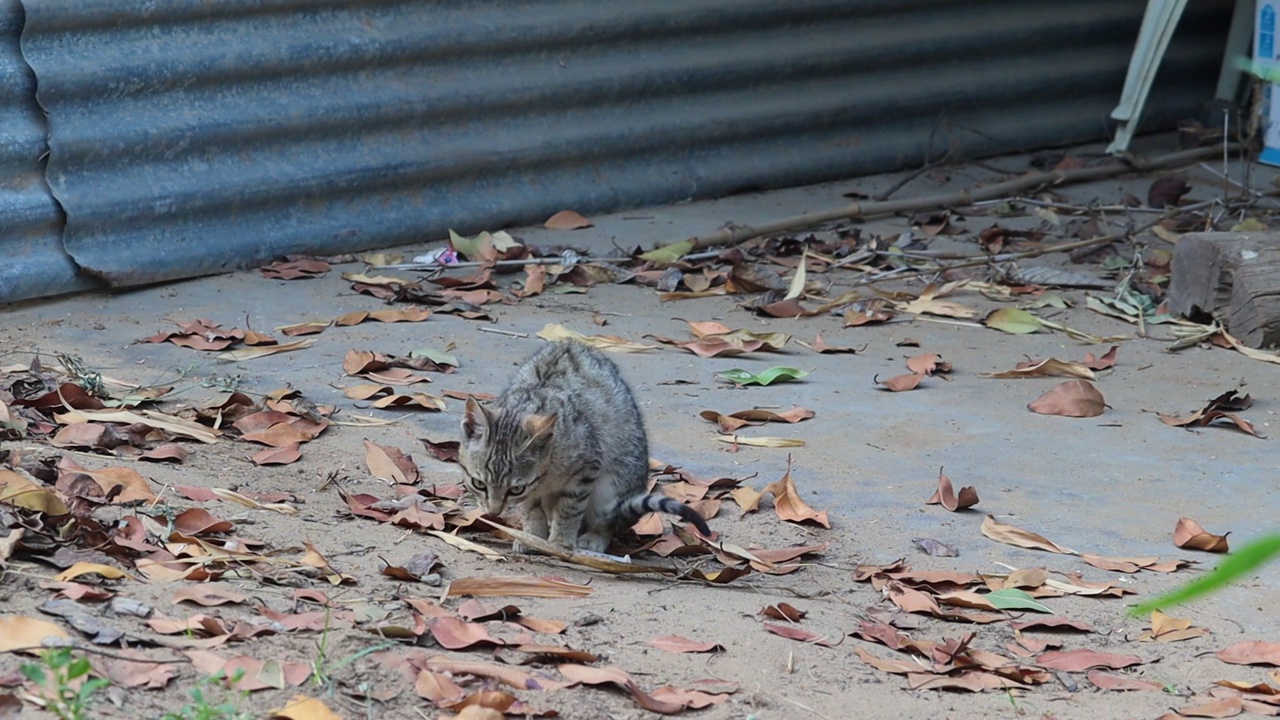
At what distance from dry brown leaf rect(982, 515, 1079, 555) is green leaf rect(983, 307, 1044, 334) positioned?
8.09ft

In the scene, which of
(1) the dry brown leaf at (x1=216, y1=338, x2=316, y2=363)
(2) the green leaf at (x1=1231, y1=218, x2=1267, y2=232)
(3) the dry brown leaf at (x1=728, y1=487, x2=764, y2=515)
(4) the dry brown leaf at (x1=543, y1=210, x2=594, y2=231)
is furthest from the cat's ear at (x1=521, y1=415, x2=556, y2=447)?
(2) the green leaf at (x1=1231, y1=218, x2=1267, y2=232)

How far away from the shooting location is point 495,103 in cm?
794

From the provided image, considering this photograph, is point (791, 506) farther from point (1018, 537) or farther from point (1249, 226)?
point (1249, 226)

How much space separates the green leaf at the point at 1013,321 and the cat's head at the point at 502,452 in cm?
325

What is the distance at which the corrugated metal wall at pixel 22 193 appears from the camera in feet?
21.2

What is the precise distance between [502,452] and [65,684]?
1.87 metres

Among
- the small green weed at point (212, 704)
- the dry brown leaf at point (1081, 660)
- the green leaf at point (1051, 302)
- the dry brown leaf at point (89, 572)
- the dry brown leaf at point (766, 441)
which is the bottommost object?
the green leaf at point (1051, 302)

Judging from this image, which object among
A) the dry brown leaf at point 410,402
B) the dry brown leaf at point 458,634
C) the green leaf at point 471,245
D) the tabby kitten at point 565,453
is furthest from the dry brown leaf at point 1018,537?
the green leaf at point 471,245

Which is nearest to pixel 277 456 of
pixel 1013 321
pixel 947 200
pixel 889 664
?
pixel 889 664

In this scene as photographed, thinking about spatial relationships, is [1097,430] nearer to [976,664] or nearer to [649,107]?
[976,664]

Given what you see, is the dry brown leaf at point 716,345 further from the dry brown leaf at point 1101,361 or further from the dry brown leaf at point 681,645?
the dry brown leaf at point 681,645

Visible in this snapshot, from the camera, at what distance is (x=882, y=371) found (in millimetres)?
6207

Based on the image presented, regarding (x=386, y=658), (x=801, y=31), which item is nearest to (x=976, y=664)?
(x=386, y=658)

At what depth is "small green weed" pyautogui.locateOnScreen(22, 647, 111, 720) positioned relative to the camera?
7.91ft
